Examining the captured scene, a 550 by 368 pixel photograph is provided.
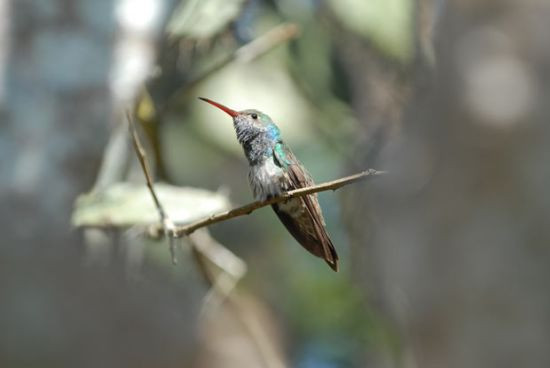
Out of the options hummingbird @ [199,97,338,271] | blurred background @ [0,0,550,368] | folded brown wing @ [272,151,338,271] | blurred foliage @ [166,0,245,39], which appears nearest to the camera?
folded brown wing @ [272,151,338,271]

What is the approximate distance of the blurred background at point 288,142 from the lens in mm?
3467

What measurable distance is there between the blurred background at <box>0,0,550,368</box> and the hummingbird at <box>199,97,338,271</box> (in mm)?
442

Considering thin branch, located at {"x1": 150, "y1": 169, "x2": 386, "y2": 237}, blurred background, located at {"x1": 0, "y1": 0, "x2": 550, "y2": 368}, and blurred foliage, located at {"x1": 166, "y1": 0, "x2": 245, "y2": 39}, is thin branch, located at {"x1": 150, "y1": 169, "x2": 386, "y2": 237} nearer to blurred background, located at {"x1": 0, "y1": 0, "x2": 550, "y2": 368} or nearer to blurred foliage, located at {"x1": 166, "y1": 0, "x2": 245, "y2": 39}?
blurred background, located at {"x1": 0, "y1": 0, "x2": 550, "y2": 368}

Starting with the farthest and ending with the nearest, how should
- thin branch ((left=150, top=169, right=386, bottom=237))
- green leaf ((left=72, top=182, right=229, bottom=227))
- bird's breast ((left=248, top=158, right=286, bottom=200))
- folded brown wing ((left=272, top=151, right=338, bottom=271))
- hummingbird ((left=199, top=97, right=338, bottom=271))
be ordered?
1. green leaf ((left=72, top=182, right=229, bottom=227))
2. bird's breast ((left=248, top=158, right=286, bottom=200))
3. hummingbird ((left=199, top=97, right=338, bottom=271))
4. folded brown wing ((left=272, top=151, right=338, bottom=271))
5. thin branch ((left=150, top=169, right=386, bottom=237))

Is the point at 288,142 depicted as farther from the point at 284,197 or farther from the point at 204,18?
the point at 284,197

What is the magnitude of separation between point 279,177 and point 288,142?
265cm

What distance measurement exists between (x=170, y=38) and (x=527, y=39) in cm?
216

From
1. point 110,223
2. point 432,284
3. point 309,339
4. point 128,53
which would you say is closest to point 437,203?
point 432,284

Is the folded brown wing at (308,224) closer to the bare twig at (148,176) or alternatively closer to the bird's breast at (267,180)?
the bird's breast at (267,180)

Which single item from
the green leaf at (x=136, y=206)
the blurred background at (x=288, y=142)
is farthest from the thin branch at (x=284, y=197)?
the blurred background at (x=288, y=142)

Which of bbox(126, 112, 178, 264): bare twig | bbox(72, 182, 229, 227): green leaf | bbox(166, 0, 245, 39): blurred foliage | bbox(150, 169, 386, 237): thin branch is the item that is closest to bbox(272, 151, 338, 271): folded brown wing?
bbox(150, 169, 386, 237): thin branch

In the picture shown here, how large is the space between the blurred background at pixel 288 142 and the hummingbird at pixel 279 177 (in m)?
0.44

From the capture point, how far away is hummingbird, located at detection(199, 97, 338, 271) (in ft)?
6.68

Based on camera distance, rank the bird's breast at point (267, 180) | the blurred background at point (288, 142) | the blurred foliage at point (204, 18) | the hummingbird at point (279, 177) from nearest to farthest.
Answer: the hummingbird at point (279, 177)
the bird's breast at point (267, 180)
the blurred foliage at point (204, 18)
the blurred background at point (288, 142)
